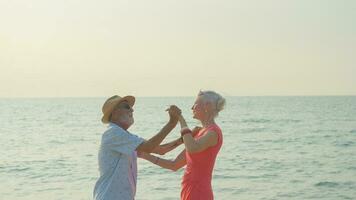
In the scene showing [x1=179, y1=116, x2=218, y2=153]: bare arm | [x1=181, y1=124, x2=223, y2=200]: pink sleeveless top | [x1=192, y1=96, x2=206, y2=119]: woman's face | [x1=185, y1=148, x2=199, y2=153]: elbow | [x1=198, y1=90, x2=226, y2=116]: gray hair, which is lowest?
[x1=181, y1=124, x2=223, y2=200]: pink sleeveless top

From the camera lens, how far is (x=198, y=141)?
4.59 m

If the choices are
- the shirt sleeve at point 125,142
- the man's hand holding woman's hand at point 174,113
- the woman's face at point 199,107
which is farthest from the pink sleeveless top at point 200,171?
the shirt sleeve at point 125,142

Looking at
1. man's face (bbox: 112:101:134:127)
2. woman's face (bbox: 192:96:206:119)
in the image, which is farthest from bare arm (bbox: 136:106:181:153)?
woman's face (bbox: 192:96:206:119)

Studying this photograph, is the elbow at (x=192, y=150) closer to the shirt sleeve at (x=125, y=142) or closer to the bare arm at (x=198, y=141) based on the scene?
the bare arm at (x=198, y=141)

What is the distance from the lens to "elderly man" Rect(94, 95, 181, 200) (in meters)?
4.37

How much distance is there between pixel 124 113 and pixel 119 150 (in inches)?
11.7

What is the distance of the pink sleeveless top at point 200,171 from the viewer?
468 cm

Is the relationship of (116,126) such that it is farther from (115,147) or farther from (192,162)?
(192,162)

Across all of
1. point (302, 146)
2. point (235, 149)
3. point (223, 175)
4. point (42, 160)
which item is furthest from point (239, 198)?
point (302, 146)

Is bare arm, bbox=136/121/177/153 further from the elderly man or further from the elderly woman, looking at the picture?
the elderly woman

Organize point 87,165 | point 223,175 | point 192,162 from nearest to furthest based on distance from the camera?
point 192,162, point 223,175, point 87,165

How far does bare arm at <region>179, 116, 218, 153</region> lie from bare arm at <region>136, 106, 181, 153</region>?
68 millimetres

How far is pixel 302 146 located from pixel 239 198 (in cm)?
1873

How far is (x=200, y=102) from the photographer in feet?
15.6
